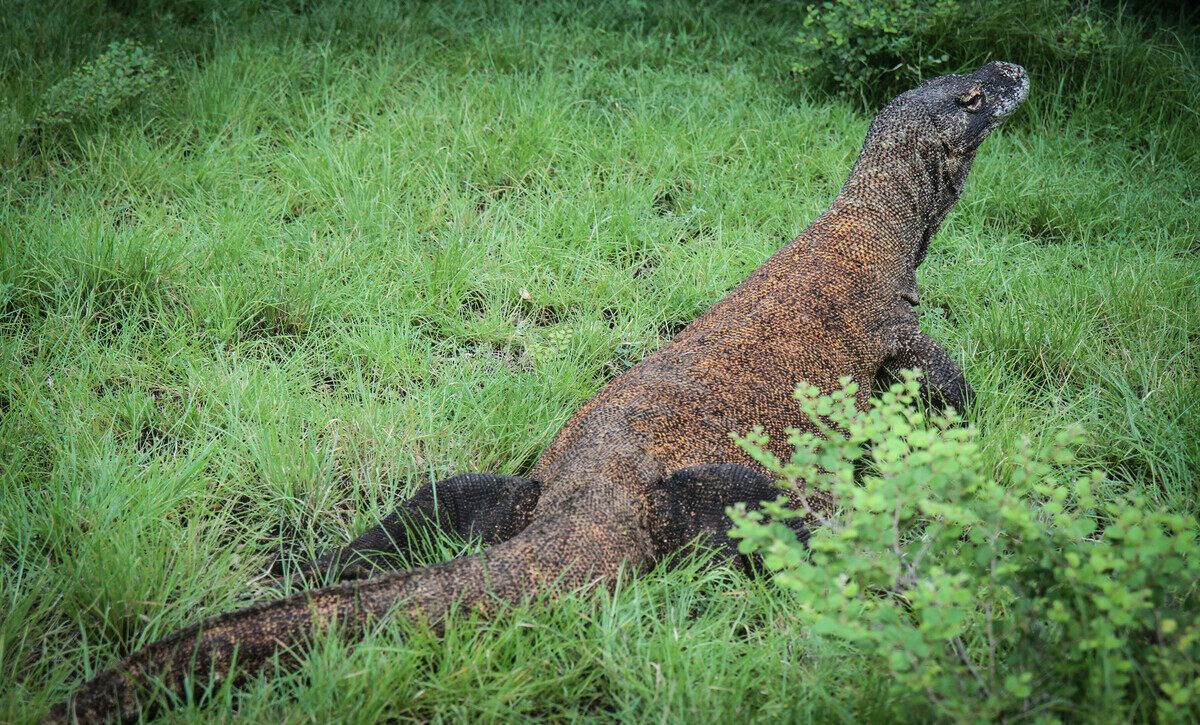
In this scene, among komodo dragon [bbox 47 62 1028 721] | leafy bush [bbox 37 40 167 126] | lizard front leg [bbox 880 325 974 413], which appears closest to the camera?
komodo dragon [bbox 47 62 1028 721]

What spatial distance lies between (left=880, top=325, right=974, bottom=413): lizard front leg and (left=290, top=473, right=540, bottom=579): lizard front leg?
168 centimetres

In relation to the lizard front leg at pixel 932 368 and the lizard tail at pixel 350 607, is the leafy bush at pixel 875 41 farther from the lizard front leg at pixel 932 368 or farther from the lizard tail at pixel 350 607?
the lizard tail at pixel 350 607

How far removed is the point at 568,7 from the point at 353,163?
2678 millimetres

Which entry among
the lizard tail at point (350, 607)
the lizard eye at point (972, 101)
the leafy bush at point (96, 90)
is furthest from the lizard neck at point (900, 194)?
the leafy bush at point (96, 90)

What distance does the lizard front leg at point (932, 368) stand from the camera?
383 centimetres

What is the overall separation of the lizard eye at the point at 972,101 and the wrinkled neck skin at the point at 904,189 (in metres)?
0.17

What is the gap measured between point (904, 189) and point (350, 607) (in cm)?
291

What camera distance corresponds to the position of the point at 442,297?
4406 mm

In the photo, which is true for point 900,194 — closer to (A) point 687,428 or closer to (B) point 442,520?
(A) point 687,428

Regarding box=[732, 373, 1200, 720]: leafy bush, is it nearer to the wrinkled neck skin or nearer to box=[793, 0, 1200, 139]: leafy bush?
the wrinkled neck skin

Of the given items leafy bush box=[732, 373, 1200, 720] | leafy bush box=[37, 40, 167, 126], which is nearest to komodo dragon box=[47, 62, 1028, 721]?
leafy bush box=[732, 373, 1200, 720]

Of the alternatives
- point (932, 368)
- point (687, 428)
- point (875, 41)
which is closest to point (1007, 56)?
point (875, 41)

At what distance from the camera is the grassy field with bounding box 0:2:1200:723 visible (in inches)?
101

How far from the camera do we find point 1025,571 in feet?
6.99
